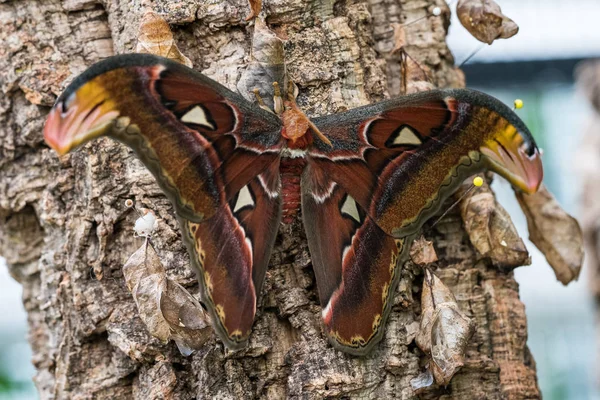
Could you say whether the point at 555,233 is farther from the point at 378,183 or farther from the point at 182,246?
the point at 182,246

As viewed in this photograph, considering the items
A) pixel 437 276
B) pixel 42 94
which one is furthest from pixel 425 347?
pixel 42 94

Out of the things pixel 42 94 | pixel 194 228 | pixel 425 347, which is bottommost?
pixel 425 347

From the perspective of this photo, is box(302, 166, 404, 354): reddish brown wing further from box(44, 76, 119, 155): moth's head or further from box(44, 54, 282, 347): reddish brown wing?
box(44, 76, 119, 155): moth's head

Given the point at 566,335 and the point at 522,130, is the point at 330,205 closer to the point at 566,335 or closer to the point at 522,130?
the point at 522,130

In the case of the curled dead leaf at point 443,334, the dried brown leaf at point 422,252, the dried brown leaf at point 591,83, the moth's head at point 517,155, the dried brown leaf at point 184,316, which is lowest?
the curled dead leaf at point 443,334

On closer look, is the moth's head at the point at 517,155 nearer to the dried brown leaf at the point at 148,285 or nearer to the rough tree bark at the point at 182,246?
the rough tree bark at the point at 182,246

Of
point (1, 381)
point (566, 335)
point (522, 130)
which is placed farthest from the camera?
point (566, 335)

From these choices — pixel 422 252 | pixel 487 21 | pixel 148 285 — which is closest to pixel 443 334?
pixel 422 252

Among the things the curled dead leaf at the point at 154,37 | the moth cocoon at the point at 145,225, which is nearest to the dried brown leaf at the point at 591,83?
the curled dead leaf at the point at 154,37
